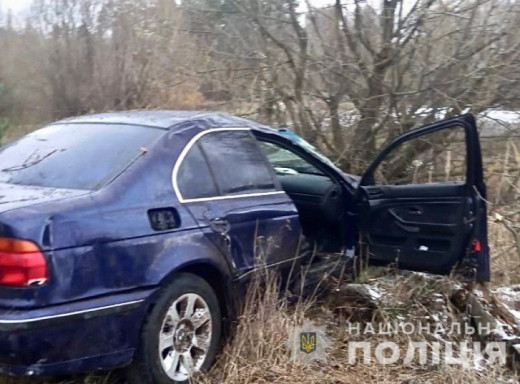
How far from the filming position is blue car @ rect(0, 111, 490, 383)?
362 centimetres

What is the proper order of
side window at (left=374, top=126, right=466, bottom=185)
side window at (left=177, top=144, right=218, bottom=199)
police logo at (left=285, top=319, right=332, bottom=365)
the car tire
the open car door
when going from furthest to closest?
1. side window at (left=374, top=126, right=466, bottom=185)
2. the open car door
3. police logo at (left=285, top=319, right=332, bottom=365)
4. side window at (left=177, top=144, right=218, bottom=199)
5. the car tire

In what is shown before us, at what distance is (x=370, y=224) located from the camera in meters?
5.69

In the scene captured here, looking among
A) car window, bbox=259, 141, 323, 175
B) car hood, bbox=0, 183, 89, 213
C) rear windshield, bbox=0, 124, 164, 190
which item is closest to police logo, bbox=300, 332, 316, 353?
car window, bbox=259, 141, 323, 175

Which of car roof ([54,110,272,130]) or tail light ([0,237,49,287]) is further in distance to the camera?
car roof ([54,110,272,130])

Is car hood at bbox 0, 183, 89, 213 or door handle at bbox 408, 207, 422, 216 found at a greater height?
car hood at bbox 0, 183, 89, 213

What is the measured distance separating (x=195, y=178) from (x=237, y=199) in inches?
14.3

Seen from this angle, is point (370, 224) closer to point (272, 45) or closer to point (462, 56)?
point (462, 56)

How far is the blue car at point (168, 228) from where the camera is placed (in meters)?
3.62

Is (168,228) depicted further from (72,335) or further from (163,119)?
(163,119)

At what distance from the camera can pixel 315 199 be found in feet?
19.1

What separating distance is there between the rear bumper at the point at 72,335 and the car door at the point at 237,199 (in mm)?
730

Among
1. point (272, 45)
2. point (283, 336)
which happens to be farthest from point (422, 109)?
point (283, 336)

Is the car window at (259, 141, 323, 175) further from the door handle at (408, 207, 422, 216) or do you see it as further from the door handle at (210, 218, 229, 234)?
the door handle at (210, 218, 229, 234)

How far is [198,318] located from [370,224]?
1838 millimetres
